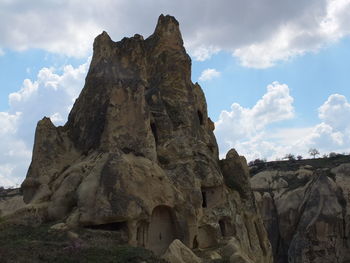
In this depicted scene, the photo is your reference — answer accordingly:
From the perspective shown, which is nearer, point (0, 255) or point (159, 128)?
point (0, 255)

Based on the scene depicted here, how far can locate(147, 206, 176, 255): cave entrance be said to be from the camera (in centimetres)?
2158

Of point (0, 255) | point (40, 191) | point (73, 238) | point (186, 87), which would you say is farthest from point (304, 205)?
point (0, 255)

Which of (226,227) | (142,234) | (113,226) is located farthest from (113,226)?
(226,227)

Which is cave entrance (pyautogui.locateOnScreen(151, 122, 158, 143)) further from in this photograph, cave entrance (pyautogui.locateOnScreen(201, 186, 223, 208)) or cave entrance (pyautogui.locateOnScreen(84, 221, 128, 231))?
cave entrance (pyautogui.locateOnScreen(84, 221, 128, 231))

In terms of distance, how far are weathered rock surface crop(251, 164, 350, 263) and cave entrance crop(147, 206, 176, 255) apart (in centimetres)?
1955

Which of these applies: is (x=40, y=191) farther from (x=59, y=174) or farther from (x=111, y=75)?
(x=111, y=75)

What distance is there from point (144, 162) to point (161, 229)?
3.03 m

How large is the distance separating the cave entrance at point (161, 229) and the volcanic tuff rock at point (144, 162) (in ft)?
0.14

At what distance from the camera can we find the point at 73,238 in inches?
673

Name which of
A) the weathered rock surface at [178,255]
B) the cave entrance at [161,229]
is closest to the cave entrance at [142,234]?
the cave entrance at [161,229]

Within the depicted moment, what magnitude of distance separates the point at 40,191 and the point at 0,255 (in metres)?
9.30

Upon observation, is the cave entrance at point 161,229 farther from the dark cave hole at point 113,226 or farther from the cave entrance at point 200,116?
the cave entrance at point 200,116

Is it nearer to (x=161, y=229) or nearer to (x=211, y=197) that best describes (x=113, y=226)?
(x=161, y=229)

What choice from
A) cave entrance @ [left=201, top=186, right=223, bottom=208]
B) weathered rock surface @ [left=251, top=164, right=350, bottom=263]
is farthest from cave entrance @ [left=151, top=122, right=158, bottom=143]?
weathered rock surface @ [left=251, top=164, right=350, bottom=263]
